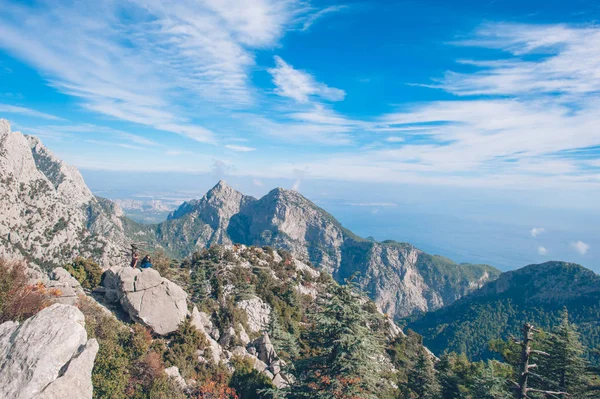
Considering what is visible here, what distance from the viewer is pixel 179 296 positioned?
1783cm

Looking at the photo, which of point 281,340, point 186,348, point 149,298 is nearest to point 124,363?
point 186,348

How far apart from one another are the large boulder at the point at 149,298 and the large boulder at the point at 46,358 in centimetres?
690

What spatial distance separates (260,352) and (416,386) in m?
17.0

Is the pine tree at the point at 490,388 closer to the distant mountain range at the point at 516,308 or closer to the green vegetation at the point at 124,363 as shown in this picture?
the green vegetation at the point at 124,363

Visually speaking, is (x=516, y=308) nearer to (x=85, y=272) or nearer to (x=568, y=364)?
(x=568, y=364)

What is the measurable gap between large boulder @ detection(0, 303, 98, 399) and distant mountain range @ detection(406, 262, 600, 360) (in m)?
132

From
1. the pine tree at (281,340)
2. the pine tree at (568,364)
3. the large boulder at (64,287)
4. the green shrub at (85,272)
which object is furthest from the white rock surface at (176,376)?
the pine tree at (568,364)

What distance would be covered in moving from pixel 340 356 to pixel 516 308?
158 m

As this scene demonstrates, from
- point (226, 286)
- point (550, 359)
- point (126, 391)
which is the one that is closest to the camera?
point (126, 391)

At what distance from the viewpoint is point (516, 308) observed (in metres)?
131

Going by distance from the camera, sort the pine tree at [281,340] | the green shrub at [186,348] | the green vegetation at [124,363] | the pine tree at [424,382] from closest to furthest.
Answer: the green vegetation at [124,363] → the green shrub at [186,348] → the pine tree at [281,340] → the pine tree at [424,382]

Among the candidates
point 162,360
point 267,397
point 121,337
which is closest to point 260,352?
point 267,397

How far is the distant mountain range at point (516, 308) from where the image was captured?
113375mm

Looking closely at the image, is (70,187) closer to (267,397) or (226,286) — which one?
(226,286)
